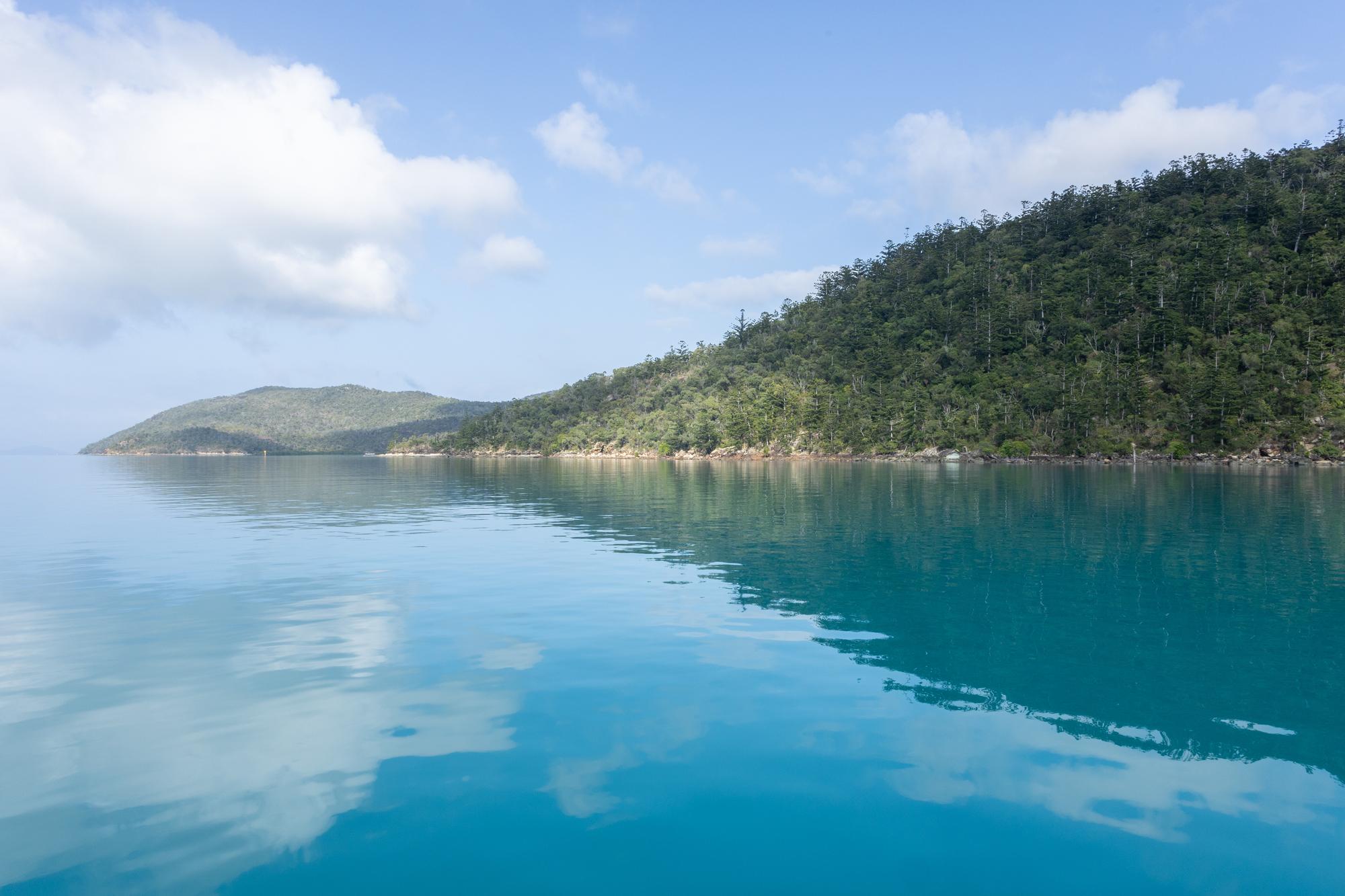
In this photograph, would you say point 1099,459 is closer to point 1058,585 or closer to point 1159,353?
point 1159,353

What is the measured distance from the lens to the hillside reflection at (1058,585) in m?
12.9

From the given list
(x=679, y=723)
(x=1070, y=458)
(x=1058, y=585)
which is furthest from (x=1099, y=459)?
(x=679, y=723)

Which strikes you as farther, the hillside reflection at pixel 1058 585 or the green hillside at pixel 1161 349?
the green hillside at pixel 1161 349

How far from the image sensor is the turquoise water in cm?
821

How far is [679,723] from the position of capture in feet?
40.3

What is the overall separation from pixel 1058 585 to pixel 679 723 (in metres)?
16.8

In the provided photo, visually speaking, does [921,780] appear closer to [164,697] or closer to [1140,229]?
[164,697]

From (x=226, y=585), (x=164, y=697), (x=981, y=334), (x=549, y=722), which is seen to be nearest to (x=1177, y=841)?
(x=549, y=722)

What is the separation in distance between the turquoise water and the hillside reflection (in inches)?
5.6

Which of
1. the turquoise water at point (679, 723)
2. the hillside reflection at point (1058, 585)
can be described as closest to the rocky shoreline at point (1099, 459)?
the hillside reflection at point (1058, 585)

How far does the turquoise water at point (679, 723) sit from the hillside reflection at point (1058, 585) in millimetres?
142

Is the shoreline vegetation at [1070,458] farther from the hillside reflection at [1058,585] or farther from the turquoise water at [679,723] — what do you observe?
the turquoise water at [679,723]

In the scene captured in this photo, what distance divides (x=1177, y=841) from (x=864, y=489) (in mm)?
61890

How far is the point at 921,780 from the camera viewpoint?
10.1 meters
